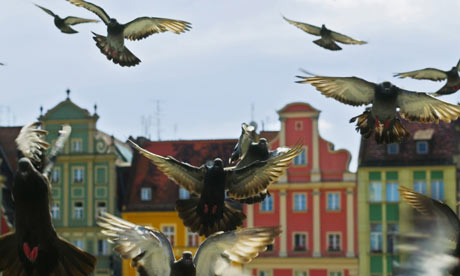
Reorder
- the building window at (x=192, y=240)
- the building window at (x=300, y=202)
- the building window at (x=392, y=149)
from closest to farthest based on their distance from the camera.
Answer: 1. the building window at (x=392, y=149)
2. the building window at (x=300, y=202)
3. the building window at (x=192, y=240)

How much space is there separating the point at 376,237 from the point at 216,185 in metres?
40.0

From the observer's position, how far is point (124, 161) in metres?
60.2

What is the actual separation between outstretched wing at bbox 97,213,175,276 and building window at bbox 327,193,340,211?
43291mm

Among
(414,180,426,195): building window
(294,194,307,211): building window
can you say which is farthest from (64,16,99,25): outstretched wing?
(294,194,307,211): building window

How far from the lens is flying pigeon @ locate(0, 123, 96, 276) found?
7805mm

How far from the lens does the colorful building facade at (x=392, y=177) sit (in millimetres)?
50062

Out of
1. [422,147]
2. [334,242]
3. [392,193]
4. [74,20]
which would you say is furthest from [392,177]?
[74,20]

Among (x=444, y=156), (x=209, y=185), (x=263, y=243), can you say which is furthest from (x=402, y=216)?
(x=444, y=156)

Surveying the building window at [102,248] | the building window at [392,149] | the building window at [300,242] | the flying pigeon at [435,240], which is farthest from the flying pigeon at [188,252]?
the building window at [102,248]

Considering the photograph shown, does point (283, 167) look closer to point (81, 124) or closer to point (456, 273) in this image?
point (456, 273)

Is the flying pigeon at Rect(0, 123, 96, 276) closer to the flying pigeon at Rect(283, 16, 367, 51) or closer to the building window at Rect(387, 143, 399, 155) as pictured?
the flying pigeon at Rect(283, 16, 367, 51)

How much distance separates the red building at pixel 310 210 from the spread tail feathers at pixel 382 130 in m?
39.4

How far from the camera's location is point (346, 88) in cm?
1230

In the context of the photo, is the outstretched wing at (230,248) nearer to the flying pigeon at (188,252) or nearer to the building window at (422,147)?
the flying pigeon at (188,252)
